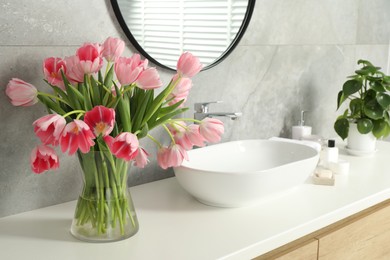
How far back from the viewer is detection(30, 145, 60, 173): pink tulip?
1.09m

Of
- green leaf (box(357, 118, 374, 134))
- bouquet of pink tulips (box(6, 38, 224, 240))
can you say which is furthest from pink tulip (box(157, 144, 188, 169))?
green leaf (box(357, 118, 374, 134))

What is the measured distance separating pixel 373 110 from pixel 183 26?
86 cm

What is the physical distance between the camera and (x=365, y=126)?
78.2 inches

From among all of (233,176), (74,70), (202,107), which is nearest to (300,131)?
(202,107)

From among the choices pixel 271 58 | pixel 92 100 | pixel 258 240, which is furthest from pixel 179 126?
pixel 271 58

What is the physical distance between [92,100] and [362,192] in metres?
0.87

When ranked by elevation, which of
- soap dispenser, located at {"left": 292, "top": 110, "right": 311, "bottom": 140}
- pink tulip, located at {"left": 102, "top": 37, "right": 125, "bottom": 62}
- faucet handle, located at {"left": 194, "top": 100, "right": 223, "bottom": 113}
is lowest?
soap dispenser, located at {"left": 292, "top": 110, "right": 311, "bottom": 140}

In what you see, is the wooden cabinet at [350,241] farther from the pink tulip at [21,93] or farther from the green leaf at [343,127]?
the pink tulip at [21,93]

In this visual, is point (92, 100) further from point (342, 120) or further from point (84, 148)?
point (342, 120)

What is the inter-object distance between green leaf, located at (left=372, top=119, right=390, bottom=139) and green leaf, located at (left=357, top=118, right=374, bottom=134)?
0.02 meters

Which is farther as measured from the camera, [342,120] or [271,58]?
[342,120]

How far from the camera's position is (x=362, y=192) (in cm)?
153

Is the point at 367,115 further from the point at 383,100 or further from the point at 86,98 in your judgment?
the point at 86,98

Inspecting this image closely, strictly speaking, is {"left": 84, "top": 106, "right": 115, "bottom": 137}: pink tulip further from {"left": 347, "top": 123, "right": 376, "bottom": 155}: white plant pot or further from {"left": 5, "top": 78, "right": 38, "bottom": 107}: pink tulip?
{"left": 347, "top": 123, "right": 376, "bottom": 155}: white plant pot
